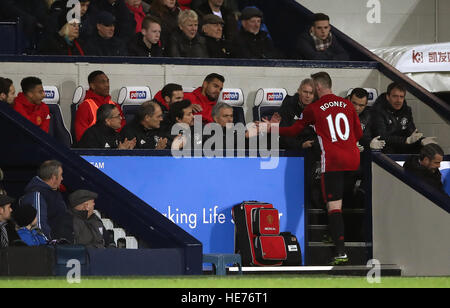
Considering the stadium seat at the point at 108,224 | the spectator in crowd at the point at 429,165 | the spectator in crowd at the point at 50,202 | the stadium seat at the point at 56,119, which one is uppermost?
the stadium seat at the point at 56,119

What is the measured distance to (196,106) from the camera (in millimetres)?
12750

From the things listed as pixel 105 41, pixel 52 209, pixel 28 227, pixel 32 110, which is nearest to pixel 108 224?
pixel 52 209

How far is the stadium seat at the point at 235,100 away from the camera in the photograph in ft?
44.2

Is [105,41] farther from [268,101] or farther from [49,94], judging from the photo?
[268,101]

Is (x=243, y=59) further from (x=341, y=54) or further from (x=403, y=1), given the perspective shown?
(x=403, y=1)

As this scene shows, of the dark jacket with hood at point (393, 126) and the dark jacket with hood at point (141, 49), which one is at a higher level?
the dark jacket with hood at point (141, 49)

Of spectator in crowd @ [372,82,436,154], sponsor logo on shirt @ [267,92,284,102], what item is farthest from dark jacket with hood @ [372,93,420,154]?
sponsor logo on shirt @ [267,92,284,102]

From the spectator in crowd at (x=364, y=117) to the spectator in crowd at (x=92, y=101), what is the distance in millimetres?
2624

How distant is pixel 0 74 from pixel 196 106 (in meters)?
2.46

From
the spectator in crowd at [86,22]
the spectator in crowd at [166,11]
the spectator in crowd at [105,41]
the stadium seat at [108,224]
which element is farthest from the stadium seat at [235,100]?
the stadium seat at [108,224]

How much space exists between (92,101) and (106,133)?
76 cm

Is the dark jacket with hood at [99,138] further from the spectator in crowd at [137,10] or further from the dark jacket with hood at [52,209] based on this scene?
the spectator in crowd at [137,10]

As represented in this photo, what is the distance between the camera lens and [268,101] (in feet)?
44.8

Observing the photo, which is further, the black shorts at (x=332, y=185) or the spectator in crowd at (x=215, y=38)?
the spectator in crowd at (x=215, y=38)
